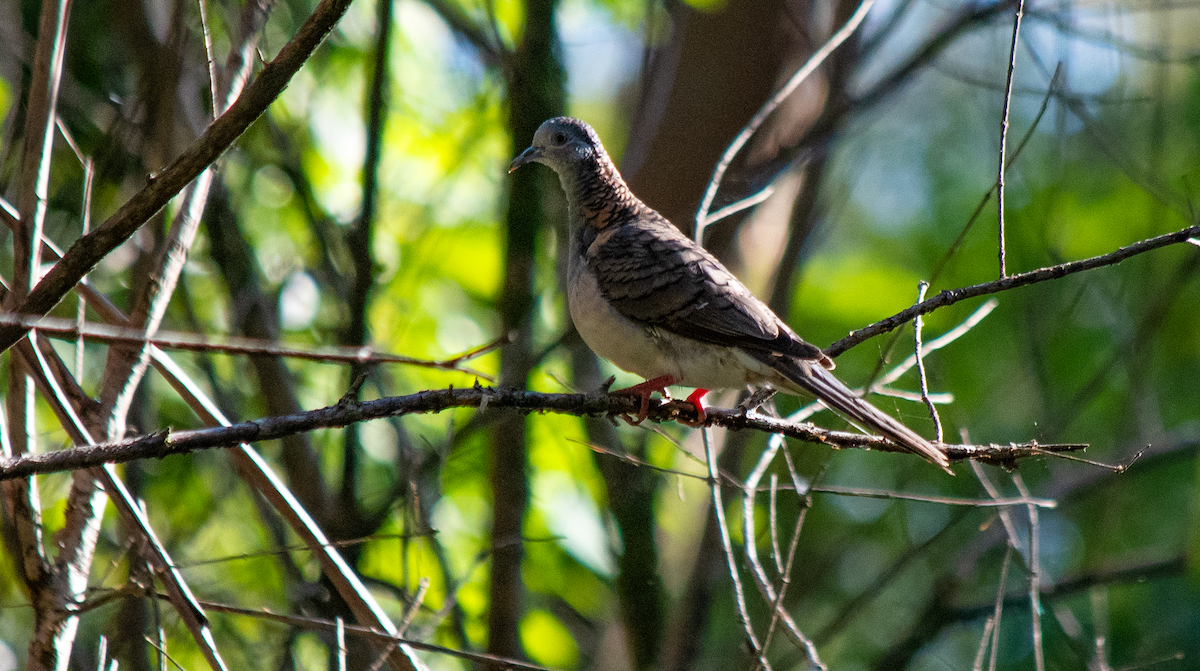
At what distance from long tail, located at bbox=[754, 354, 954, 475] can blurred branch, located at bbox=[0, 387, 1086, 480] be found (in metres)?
0.06

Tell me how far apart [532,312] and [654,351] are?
1.29 metres

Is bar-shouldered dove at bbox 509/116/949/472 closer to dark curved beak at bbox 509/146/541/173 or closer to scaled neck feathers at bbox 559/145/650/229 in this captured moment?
scaled neck feathers at bbox 559/145/650/229

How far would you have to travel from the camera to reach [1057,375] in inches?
293

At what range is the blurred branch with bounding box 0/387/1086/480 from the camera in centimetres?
201

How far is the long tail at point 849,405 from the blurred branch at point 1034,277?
234mm

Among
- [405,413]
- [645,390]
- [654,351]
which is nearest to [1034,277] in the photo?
[645,390]

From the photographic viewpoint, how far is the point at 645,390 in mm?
3316

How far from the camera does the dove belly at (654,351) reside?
11.4ft

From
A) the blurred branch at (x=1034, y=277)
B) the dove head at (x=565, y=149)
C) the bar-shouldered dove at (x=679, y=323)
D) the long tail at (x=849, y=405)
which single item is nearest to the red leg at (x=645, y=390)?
the bar-shouldered dove at (x=679, y=323)

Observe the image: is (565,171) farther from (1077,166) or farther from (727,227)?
(1077,166)

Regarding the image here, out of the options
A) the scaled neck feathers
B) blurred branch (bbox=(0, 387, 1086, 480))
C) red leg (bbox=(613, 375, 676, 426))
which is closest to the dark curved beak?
the scaled neck feathers

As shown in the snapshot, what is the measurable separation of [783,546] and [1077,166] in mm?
4223

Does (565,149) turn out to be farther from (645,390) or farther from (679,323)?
(645,390)

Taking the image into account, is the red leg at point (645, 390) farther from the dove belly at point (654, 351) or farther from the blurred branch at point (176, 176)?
the blurred branch at point (176, 176)
